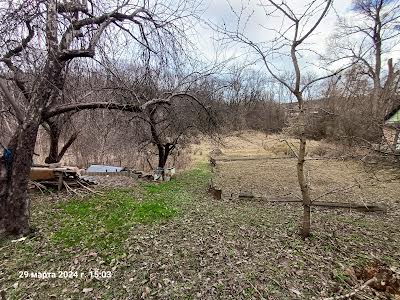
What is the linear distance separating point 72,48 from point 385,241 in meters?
5.41

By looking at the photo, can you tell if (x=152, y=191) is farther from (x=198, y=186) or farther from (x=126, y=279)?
(x=126, y=279)

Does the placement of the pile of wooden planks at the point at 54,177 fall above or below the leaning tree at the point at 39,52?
below

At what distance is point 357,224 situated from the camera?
4.63m

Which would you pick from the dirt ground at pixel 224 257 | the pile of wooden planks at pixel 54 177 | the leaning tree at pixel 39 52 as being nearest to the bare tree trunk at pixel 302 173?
the dirt ground at pixel 224 257

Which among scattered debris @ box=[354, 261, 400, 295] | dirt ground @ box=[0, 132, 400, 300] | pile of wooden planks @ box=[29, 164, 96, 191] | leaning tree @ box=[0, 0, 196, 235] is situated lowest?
scattered debris @ box=[354, 261, 400, 295]

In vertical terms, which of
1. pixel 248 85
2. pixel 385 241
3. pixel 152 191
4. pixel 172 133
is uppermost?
pixel 248 85

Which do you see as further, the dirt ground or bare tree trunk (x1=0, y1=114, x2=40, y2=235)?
bare tree trunk (x1=0, y1=114, x2=40, y2=235)

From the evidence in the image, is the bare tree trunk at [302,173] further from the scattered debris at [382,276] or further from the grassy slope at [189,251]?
the scattered debris at [382,276]

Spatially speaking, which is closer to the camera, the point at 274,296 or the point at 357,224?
the point at 274,296

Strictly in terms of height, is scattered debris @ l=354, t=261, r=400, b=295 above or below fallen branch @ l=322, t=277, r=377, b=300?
below

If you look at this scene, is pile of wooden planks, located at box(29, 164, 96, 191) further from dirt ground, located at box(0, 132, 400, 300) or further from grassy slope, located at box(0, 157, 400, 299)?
dirt ground, located at box(0, 132, 400, 300)

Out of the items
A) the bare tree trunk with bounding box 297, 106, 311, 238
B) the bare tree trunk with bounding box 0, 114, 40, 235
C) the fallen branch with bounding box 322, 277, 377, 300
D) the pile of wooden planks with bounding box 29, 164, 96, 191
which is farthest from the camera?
the pile of wooden planks with bounding box 29, 164, 96, 191

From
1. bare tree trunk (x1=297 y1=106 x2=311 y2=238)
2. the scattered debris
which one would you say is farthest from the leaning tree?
the scattered debris

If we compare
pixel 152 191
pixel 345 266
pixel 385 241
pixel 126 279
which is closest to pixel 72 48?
pixel 126 279
